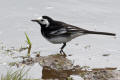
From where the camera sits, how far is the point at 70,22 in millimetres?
12273

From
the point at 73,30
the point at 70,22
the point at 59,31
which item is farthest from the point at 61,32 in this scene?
the point at 70,22

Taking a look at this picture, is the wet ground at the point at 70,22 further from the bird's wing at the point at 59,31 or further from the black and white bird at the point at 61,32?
the bird's wing at the point at 59,31

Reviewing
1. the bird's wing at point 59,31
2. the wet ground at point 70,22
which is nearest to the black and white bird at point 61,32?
the bird's wing at point 59,31

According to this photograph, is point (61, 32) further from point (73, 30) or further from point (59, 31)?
point (73, 30)

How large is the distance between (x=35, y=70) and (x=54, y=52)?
5.03 ft

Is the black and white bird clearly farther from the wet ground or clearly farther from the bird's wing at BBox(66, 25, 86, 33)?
the wet ground

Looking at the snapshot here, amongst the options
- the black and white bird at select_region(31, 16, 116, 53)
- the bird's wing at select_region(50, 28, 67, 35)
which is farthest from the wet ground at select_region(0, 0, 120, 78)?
the bird's wing at select_region(50, 28, 67, 35)

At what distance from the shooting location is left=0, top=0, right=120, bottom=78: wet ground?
928 cm

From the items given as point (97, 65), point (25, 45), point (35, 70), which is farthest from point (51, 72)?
point (25, 45)

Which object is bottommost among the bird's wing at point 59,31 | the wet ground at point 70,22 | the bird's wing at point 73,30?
the wet ground at point 70,22

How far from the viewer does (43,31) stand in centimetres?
978

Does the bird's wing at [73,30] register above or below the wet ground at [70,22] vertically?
above

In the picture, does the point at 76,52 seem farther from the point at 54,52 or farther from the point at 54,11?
the point at 54,11

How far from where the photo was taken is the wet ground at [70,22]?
9.28 meters
